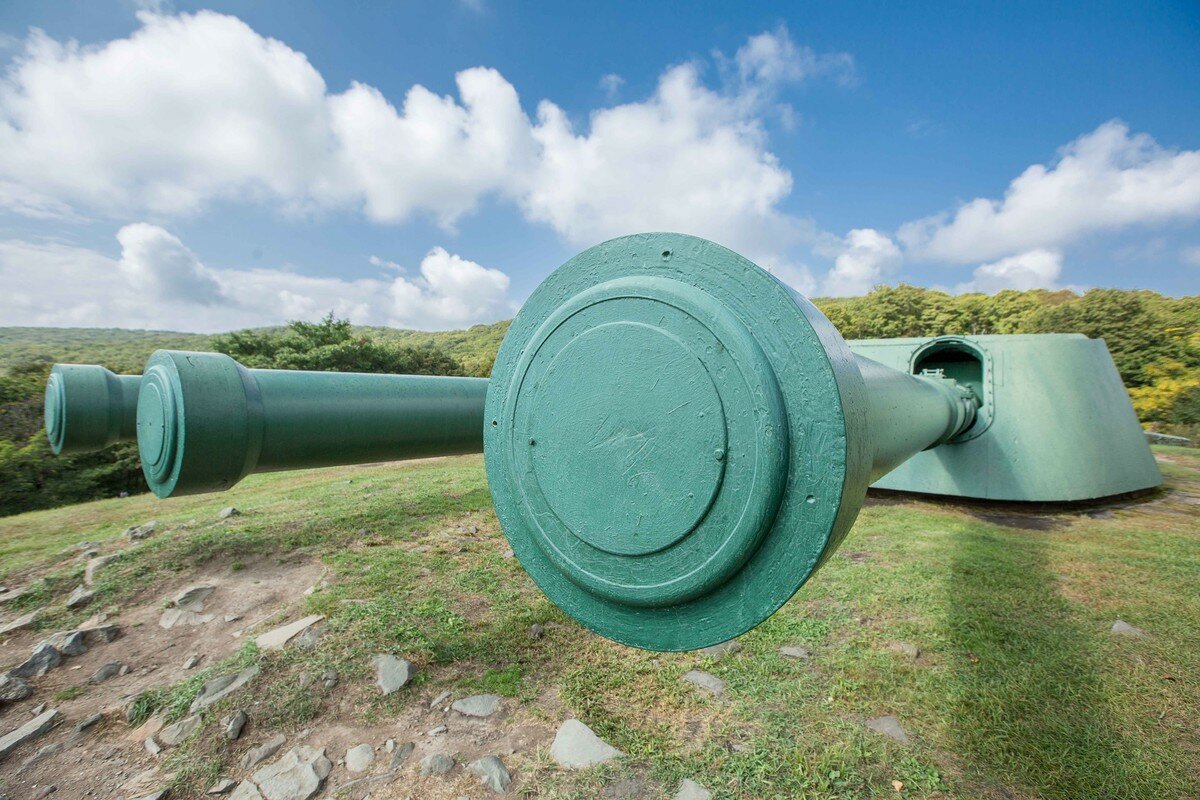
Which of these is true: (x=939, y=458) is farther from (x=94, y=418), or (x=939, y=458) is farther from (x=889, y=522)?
(x=94, y=418)

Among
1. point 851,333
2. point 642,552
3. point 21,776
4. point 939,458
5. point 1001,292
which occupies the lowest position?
point 21,776

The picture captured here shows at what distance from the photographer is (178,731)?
2.24 meters

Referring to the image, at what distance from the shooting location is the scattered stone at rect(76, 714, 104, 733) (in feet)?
7.55

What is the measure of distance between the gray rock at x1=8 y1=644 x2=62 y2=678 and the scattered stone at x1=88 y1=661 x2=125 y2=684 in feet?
0.88

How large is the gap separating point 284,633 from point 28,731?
97 cm

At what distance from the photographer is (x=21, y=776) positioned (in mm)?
2061

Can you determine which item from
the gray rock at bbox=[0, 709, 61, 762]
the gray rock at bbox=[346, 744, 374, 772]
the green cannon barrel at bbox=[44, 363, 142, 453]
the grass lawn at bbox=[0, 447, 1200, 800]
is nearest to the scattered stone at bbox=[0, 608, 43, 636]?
the grass lawn at bbox=[0, 447, 1200, 800]

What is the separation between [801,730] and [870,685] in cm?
61

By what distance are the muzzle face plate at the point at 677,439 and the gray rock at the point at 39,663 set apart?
332 cm

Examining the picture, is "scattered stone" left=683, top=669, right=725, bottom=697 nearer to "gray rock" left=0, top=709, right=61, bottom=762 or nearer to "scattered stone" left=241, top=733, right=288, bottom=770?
"scattered stone" left=241, top=733, right=288, bottom=770

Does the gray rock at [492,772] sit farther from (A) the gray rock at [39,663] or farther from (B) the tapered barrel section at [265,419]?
(A) the gray rock at [39,663]

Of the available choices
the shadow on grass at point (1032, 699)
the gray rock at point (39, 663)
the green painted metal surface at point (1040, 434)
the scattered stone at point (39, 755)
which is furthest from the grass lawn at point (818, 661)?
the green painted metal surface at point (1040, 434)

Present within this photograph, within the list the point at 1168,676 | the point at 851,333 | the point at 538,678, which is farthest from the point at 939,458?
the point at 851,333

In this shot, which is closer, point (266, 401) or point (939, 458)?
point (266, 401)
